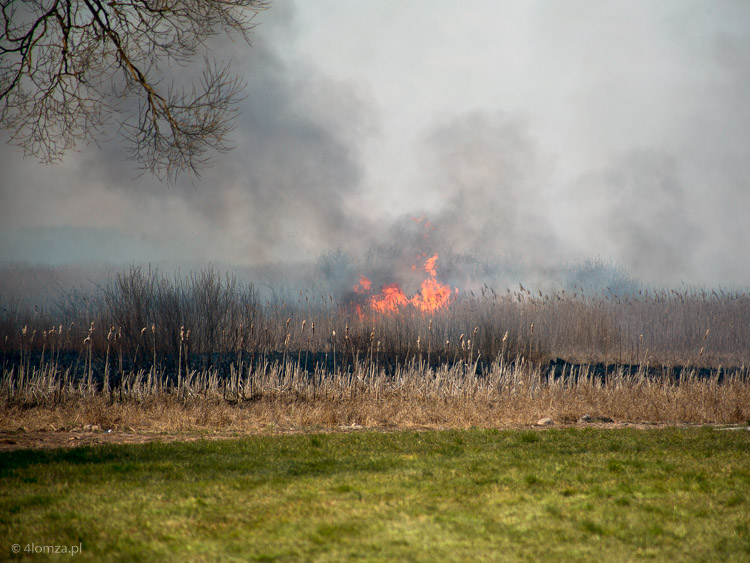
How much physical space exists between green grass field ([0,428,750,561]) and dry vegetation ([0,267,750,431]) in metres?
3.65

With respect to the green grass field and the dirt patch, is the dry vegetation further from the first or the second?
the green grass field

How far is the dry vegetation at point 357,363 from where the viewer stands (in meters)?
11.9

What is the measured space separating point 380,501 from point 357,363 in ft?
28.5

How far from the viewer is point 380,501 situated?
17.3 ft

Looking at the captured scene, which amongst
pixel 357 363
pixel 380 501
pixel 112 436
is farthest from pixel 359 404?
pixel 380 501

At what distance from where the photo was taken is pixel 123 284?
1731 cm

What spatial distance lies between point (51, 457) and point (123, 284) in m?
11.0

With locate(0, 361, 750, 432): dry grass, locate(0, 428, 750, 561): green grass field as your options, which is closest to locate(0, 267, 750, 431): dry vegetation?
locate(0, 361, 750, 432): dry grass

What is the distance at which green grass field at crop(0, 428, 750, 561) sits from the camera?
4.20 meters

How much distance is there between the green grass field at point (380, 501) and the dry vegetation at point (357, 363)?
3647mm

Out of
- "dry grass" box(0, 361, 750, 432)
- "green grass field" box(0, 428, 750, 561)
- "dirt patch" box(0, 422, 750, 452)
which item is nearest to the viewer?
A: "green grass field" box(0, 428, 750, 561)

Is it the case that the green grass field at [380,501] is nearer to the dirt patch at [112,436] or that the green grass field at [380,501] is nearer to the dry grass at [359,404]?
the dirt patch at [112,436]

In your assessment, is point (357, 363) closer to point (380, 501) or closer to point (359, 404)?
point (359, 404)

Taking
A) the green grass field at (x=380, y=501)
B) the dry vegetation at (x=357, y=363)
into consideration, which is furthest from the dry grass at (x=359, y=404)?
the green grass field at (x=380, y=501)
